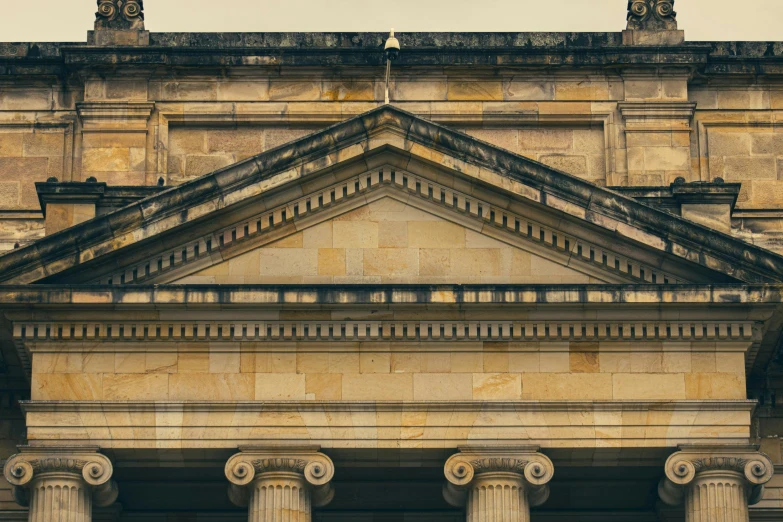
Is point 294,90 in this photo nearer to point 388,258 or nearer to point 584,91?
point 584,91

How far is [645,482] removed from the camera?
181 feet

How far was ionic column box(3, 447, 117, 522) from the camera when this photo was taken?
2046 inches

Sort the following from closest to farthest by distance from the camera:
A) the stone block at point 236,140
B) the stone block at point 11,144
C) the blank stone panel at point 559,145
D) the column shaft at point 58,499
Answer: the column shaft at point 58,499 → the blank stone panel at point 559,145 → the stone block at point 236,140 → the stone block at point 11,144

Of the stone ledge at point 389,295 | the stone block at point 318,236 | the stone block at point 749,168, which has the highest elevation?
the stone block at point 749,168

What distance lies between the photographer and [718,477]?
52.2 meters

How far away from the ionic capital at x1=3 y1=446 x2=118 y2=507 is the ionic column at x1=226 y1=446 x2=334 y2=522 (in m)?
2.46

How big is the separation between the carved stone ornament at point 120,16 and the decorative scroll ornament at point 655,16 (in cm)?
1161

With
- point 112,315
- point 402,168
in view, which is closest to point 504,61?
point 402,168

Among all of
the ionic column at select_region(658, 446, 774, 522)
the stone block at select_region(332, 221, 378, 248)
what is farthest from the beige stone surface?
the ionic column at select_region(658, 446, 774, 522)

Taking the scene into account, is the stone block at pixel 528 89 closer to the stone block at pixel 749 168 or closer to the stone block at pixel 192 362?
the stone block at pixel 749 168

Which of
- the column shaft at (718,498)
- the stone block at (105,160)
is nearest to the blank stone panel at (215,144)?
the stone block at (105,160)

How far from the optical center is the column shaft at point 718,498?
5200 cm

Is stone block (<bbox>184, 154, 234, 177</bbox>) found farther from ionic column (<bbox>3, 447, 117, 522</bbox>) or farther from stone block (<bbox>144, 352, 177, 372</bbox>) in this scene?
ionic column (<bbox>3, 447, 117, 522</bbox>)

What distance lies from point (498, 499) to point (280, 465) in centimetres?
424
